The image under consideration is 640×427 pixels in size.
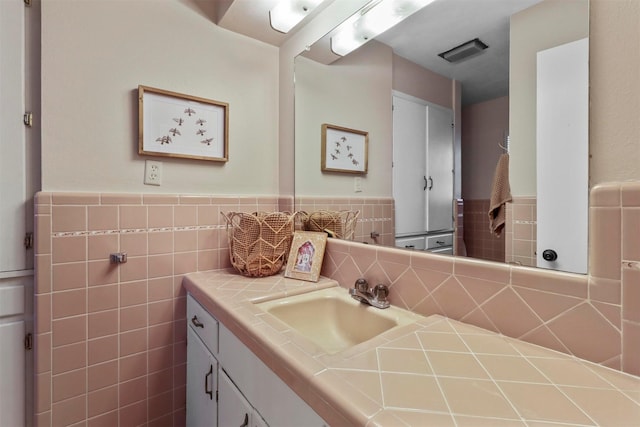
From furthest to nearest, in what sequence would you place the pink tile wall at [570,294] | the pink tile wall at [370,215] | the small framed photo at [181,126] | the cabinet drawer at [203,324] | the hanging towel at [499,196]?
the small framed photo at [181,126], the pink tile wall at [370,215], the cabinet drawer at [203,324], the hanging towel at [499,196], the pink tile wall at [570,294]

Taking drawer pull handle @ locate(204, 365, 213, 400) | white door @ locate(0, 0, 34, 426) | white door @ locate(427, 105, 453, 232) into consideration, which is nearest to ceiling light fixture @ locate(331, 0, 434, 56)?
white door @ locate(427, 105, 453, 232)

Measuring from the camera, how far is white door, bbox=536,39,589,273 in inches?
26.1

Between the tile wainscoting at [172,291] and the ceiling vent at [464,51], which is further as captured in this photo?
the ceiling vent at [464,51]

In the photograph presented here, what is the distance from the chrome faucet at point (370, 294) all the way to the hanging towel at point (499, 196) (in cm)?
38

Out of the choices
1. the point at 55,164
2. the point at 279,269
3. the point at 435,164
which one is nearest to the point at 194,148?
the point at 55,164

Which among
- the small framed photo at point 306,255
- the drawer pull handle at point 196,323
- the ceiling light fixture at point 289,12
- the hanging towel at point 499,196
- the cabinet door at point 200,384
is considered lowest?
the cabinet door at point 200,384

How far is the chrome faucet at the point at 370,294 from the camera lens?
987 millimetres

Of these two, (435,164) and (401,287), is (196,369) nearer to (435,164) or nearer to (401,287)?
(401,287)

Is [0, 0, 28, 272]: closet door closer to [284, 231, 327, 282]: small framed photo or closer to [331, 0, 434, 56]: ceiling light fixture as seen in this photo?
[284, 231, 327, 282]: small framed photo

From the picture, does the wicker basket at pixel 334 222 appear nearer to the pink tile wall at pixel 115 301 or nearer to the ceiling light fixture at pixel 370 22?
the pink tile wall at pixel 115 301

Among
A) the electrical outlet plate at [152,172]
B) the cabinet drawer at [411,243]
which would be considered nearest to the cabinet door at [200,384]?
the electrical outlet plate at [152,172]

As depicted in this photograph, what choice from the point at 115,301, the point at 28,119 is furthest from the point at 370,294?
the point at 28,119

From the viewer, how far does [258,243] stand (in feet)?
4.32

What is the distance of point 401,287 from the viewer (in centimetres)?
98
